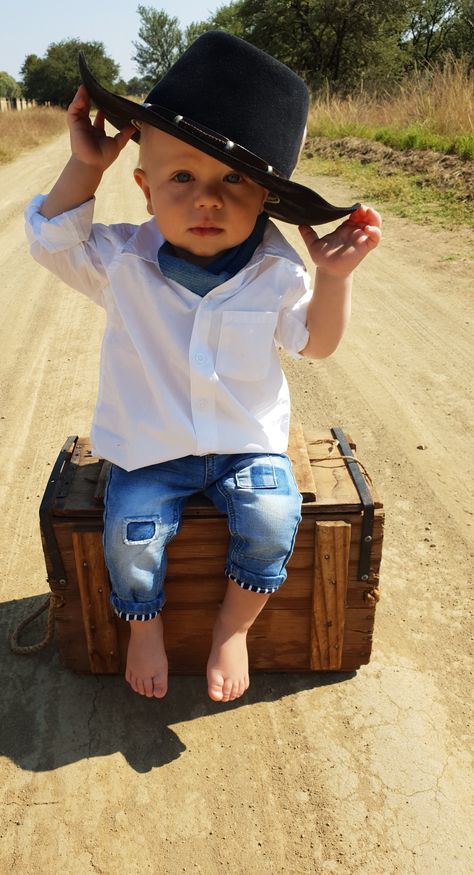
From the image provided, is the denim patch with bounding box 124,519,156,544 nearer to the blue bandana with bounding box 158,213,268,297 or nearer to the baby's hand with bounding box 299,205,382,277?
the blue bandana with bounding box 158,213,268,297

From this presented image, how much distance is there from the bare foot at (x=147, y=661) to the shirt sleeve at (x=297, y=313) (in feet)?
2.64

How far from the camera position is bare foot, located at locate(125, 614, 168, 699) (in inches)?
72.7

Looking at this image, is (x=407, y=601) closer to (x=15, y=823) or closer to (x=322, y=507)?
(x=322, y=507)

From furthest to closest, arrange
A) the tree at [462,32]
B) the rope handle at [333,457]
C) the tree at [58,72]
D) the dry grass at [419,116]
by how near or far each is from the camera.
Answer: the tree at [58,72]
the tree at [462,32]
the dry grass at [419,116]
the rope handle at [333,457]

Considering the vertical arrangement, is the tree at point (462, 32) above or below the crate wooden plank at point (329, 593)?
above

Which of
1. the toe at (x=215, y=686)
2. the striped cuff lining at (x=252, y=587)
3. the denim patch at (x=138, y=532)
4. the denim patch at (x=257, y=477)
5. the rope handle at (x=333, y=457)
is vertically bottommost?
the toe at (x=215, y=686)

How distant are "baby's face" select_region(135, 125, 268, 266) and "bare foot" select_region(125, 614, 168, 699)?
3.20 ft

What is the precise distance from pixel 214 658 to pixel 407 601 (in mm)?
819

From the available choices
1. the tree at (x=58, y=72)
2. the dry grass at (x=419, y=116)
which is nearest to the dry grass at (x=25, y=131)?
the dry grass at (x=419, y=116)

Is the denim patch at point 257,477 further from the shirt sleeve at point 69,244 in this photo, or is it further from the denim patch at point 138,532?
the shirt sleeve at point 69,244

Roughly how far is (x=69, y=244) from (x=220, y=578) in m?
0.95

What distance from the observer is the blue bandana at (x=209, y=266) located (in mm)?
1778

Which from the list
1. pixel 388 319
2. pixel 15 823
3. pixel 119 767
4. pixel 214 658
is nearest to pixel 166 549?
pixel 214 658

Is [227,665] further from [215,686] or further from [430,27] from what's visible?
[430,27]
